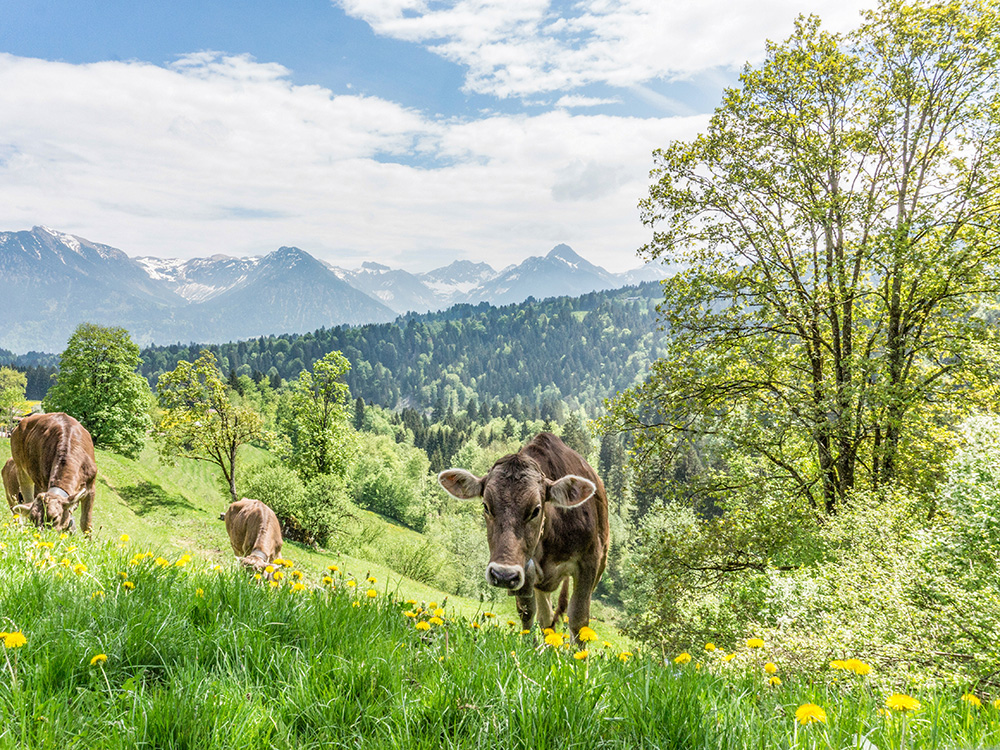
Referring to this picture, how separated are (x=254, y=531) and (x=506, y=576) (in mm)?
14091

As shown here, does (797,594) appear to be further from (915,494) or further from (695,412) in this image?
(695,412)

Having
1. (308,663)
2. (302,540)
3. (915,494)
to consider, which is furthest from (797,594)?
(302,540)

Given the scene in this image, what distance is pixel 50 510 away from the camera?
10703 mm

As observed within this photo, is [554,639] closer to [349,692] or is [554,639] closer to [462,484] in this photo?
[349,692]

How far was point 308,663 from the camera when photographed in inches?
108

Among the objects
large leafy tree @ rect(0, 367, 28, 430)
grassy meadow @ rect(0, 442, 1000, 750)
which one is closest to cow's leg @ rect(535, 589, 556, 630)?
grassy meadow @ rect(0, 442, 1000, 750)

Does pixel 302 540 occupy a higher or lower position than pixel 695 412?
lower

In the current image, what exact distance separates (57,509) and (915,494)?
19795 millimetres

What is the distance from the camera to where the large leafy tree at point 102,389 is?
139 ft

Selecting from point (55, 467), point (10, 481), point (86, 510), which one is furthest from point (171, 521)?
point (55, 467)

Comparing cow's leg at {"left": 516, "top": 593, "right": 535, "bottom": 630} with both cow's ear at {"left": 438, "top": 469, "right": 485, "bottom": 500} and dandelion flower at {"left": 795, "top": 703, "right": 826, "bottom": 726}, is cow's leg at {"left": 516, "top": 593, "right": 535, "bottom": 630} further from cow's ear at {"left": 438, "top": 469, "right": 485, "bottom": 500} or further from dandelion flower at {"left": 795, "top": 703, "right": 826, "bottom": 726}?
dandelion flower at {"left": 795, "top": 703, "right": 826, "bottom": 726}

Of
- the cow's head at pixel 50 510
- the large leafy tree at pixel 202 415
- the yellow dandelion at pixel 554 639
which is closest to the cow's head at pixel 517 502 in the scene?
the yellow dandelion at pixel 554 639

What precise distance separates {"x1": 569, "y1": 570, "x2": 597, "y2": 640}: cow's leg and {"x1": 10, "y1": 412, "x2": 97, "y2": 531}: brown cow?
11139 mm

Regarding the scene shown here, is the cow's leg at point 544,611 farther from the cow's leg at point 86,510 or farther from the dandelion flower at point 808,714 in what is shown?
the cow's leg at point 86,510
